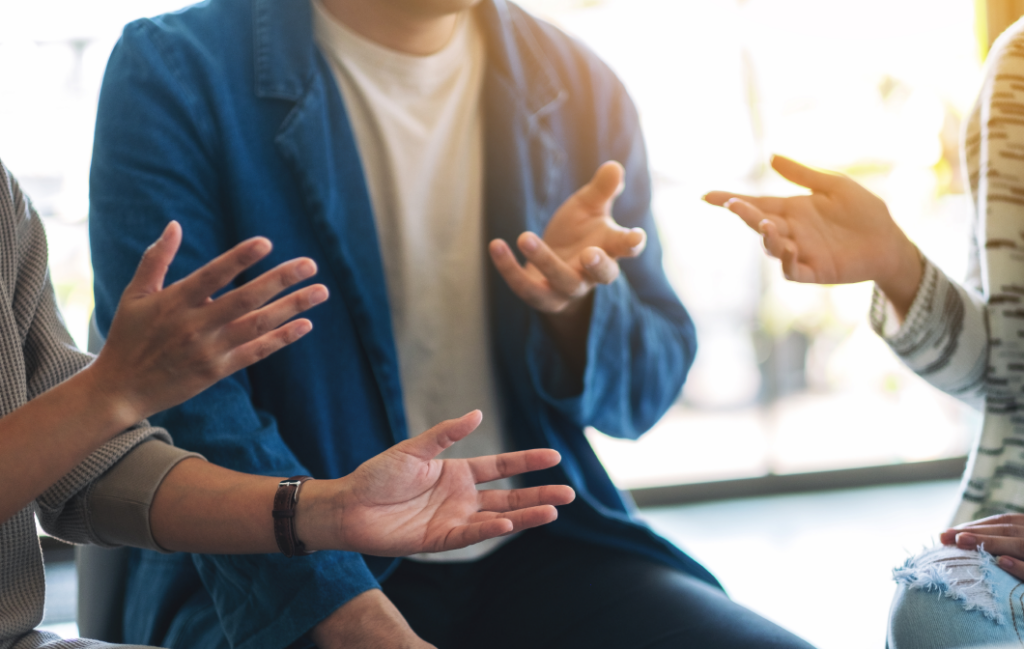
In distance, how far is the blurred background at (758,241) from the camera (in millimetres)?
2668

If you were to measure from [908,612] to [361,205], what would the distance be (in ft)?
2.67

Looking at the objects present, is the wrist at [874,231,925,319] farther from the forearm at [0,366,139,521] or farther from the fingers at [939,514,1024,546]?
the forearm at [0,366,139,521]

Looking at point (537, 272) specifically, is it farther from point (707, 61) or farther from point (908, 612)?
point (707, 61)

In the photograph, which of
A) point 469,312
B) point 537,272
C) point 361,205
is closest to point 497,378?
point 469,312

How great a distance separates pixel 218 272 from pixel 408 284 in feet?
1.50

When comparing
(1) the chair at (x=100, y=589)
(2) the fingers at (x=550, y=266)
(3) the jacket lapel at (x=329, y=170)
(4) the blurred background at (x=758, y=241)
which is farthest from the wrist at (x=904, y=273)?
(4) the blurred background at (x=758, y=241)

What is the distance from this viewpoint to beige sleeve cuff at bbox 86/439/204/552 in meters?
0.79

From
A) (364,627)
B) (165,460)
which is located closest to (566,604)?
(364,627)

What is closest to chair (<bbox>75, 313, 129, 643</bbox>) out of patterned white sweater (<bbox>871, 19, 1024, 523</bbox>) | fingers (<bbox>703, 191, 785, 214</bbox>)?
fingers (<bbox>703, 191, 785, 214</bbox>)

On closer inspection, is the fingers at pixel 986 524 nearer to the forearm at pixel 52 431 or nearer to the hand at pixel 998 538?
the hand at pixel 998 538

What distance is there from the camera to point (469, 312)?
114cm

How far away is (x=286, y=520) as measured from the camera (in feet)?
2.44

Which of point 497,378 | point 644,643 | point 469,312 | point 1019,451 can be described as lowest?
point 644,643

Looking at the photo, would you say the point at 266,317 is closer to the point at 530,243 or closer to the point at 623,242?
the point at 530,243
